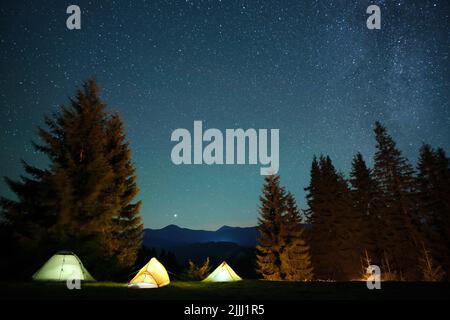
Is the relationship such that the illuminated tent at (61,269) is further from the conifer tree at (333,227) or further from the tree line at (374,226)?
the conifer tree at (333,227)

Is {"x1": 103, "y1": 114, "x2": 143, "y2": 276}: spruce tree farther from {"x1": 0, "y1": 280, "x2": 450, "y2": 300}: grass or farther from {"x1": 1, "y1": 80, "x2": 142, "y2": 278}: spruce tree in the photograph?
{"x1": 0, "y1": 280, "x2": 450, "y2": 300}: grass

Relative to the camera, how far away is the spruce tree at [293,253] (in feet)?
94.1

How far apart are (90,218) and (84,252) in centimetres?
213

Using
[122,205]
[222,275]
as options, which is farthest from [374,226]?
[122,205]

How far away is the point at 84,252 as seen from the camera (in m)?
15.7

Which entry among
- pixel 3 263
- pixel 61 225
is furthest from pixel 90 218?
pixel 3 263

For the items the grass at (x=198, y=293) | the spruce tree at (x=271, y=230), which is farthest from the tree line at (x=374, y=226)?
the grass at (x=198, y=293)

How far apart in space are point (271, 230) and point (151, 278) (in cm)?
2026

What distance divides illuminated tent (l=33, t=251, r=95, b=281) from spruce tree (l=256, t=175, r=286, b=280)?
19609 millimetres

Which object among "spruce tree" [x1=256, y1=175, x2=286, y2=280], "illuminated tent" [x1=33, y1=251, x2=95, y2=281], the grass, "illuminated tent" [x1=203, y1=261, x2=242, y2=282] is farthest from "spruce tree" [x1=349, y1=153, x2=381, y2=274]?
"illuminated tent" [x1=33, y1=251, x2=95, y2=281]

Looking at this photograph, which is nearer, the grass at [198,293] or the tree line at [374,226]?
the grass at [198,293]

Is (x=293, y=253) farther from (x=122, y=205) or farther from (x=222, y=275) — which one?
(x=122, y=205)

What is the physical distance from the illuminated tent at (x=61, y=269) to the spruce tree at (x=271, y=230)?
64.3 ft

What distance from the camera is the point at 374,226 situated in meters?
32.6
